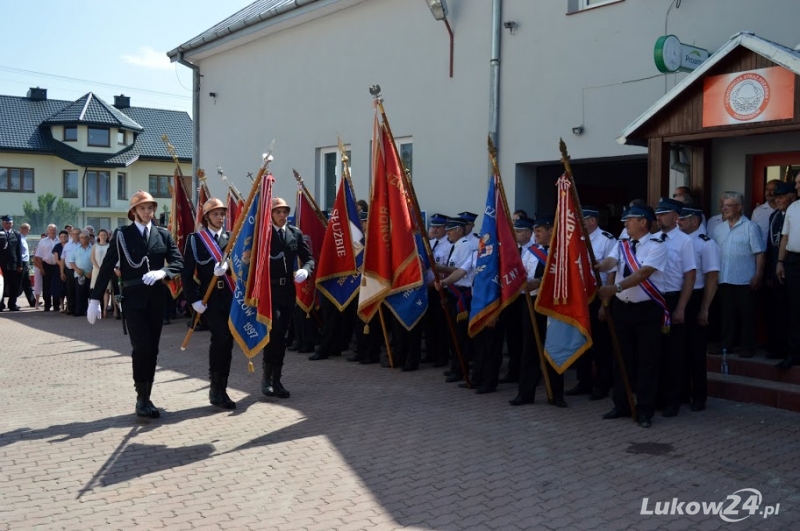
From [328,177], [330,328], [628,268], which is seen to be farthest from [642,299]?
[328,177]

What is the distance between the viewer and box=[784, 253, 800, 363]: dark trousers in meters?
7.63

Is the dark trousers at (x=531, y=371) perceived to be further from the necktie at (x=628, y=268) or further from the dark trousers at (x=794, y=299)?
the dark trousers at (x=794, y=299)

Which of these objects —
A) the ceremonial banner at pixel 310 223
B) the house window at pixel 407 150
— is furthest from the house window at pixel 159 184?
the ceremonial banner at pixel 310 223

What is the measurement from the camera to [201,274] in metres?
7.79

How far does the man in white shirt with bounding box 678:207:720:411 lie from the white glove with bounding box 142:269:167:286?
4988 mm

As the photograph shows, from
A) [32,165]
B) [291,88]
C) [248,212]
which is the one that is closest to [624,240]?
[248,212]

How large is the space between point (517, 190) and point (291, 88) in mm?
6577

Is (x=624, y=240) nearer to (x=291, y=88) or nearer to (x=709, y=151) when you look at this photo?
(x=709, y=151)

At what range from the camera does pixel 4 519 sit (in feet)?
16.1

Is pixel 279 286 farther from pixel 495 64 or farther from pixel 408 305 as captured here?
pixel 495 64

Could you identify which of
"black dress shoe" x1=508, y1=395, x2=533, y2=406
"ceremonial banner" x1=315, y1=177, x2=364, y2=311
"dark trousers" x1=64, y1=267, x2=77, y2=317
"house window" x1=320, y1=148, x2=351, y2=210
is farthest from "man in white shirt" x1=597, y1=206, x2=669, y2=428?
"dark trousers" x1=64, y1=267, x2=77, y2=317

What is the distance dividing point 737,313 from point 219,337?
5397 mm

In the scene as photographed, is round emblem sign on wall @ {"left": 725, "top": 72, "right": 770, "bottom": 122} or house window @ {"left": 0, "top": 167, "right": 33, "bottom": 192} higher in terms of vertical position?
house window @ {"left": 0, "top": 167, "right": 33, "bottom": 192}

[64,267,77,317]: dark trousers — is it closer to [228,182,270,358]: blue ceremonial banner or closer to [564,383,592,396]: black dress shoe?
[228,182,270,358]: blue ceremonial banner
